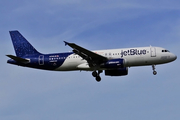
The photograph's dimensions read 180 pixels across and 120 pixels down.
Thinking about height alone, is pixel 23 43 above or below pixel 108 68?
above

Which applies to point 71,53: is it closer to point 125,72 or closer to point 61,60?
point 61,60

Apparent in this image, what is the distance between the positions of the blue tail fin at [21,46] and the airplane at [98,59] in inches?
22.3

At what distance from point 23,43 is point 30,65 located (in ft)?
17.4

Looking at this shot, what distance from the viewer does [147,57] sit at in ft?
177

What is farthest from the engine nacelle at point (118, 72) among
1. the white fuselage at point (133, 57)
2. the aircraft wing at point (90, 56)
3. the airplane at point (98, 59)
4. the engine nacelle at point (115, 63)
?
the engine nacelle at point (115, 63)

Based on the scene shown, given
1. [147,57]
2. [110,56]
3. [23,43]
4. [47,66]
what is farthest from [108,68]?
[23,43]

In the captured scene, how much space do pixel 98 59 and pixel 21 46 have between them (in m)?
13.3

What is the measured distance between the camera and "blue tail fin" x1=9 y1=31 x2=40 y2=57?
59.5 meters

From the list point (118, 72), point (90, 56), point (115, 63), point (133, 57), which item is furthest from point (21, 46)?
point (133, 57)

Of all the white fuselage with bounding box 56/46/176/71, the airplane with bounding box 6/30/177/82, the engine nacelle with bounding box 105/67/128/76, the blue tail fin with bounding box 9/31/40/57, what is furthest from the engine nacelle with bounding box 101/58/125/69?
the blue tail fin with bounding box 9/31/40/57

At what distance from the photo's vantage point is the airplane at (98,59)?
5356cm

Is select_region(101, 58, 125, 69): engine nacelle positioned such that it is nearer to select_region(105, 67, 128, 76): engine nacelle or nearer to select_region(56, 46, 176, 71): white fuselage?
select_region(56, 46, 176, 71): white fuselage

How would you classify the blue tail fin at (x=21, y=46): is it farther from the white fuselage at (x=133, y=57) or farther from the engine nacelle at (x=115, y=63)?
the engine nacelle at (x=115, y=63)

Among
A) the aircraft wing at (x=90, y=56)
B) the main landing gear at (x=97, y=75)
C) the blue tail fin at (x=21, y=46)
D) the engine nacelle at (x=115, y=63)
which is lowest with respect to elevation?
the main landing gear at (x=97, y=75)
